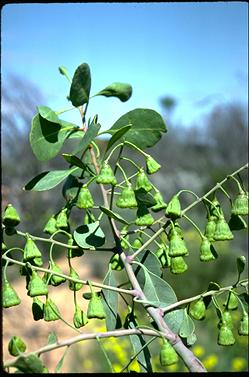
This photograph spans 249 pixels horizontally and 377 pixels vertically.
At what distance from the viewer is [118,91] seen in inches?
42.7

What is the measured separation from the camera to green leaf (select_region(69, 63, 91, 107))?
0.94m

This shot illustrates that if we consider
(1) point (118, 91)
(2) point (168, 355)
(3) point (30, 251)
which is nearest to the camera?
(2) point (168, 355)

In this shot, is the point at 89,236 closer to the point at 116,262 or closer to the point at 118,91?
the point at 116,262

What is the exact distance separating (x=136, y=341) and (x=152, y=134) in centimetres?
34

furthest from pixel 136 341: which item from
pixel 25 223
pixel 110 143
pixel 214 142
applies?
pixel 214 142

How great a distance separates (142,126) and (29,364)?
18.4 inches

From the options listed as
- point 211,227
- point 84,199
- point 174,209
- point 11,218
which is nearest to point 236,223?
point 211,227

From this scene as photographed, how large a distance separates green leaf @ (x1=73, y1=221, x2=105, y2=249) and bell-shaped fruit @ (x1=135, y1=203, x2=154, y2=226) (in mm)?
64

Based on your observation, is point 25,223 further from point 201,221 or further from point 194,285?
point 201,221

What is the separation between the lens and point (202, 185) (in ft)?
42.9

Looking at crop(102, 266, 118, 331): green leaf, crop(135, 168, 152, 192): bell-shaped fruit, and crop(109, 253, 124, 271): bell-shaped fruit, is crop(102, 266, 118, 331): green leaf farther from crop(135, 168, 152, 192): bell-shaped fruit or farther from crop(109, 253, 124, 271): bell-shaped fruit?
crop(135, 168, 152, 192): bell-shaped fruit

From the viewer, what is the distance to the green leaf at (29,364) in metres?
0.67

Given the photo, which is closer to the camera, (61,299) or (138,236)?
(138,236)

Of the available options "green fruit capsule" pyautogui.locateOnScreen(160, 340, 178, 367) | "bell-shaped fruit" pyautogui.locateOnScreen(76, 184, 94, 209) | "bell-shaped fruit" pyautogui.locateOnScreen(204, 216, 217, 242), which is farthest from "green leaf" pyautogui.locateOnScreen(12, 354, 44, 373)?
"bell-shaped fruit" pyautogui.locateOnScreen(204, 216, 217, 242)
